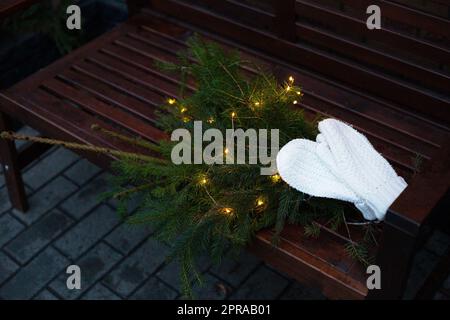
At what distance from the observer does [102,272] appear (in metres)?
3.38

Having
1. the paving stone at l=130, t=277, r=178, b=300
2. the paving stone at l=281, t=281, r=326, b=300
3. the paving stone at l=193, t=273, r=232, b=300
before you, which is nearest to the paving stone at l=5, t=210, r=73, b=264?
the paving stone at l=130, t=277, r=178, b=300

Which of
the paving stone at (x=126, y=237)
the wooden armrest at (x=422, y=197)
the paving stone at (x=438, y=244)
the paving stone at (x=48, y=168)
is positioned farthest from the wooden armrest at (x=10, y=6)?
the paving stone at (x=438, y=244)

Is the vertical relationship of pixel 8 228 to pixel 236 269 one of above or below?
below

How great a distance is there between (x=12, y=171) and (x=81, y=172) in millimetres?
446

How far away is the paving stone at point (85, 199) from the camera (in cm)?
368

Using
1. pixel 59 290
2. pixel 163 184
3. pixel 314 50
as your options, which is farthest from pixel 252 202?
pixel 59 290

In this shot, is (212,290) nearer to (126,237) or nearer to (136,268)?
(136,268)

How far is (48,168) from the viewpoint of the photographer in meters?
3.91

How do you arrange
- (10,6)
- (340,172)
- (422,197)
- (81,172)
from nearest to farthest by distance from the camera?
(422,197) → (340,172) → (10,6) → (81,172)

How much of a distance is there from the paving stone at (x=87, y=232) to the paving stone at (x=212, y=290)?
2.00 ft

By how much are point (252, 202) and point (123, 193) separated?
565 millimetres

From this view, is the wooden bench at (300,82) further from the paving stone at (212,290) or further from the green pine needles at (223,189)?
the paving stone at (212,290)

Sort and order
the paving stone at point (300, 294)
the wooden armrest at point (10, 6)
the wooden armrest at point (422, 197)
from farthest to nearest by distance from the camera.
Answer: the paving stone at point (300, 294)
the wooden armrest at point (10, 6)
the wooden armrest at point (422, 197)

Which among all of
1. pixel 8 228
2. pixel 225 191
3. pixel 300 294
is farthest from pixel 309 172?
pixel 8 228
